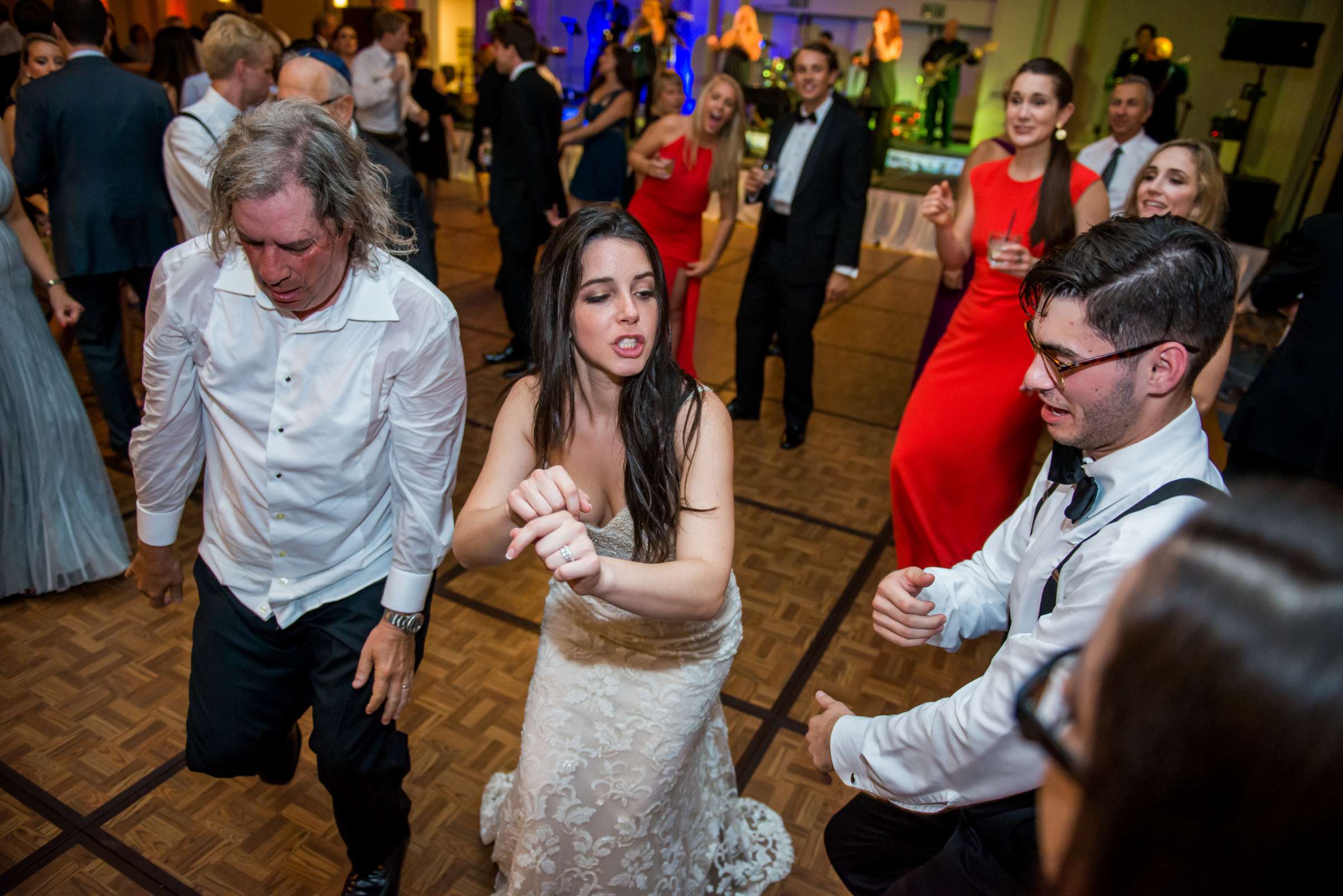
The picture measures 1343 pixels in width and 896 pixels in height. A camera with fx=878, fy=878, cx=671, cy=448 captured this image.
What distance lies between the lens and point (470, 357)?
5.29 m

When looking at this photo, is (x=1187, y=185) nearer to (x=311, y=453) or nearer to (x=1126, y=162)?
(x=1126, y=162)

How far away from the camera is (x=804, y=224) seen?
4285mm

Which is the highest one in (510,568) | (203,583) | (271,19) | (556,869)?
(271,19)

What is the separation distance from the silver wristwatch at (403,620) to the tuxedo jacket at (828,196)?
305 centimetres

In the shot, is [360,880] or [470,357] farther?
[470,357]

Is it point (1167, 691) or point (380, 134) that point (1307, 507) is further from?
point (380, 134)

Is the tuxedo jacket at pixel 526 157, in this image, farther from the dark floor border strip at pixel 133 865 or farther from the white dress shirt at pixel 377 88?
the dark floor border strip at pixel 133 865

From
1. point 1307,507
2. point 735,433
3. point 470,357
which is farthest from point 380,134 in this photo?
point 1307,507

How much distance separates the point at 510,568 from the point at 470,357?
2.25 m

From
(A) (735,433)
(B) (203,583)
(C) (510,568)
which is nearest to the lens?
(B) (203,583)

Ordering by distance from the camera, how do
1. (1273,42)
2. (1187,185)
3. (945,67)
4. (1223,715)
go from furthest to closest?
(945,67) → (1273,42) → (1187,185) → (1223,715)

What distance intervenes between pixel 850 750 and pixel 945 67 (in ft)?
39.0

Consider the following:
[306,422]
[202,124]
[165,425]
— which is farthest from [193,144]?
[306,422]

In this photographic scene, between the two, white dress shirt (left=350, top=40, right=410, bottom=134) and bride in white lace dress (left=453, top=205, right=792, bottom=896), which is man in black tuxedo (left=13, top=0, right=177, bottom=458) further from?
white dress shirt (left=350, top=40, right=410, bottom=134)
